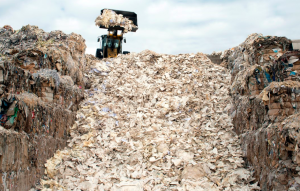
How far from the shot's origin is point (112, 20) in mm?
16609

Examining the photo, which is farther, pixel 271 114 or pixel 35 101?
pixel 35 101

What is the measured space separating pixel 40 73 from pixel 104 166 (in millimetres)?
3392

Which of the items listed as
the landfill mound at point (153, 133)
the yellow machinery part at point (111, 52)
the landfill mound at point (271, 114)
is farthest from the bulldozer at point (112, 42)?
the landfill mound at point (271, 114)

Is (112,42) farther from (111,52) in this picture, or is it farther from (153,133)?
(153,133)

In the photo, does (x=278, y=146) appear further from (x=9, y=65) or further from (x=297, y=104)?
(x=9, y=65)

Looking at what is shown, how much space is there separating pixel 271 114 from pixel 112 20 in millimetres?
11940

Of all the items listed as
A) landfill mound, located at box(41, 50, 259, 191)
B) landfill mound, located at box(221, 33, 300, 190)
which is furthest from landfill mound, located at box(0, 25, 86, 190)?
landfill mound, located at box(221, 33, 300, 190)

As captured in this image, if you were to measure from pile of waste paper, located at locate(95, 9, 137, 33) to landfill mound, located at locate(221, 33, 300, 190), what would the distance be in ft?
27.6

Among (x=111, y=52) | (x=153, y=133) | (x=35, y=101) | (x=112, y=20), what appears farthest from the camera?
(x=111, y=52)

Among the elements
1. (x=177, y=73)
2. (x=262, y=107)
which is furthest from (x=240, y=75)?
(x=177, y=73)

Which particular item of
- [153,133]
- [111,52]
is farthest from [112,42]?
[153,133]

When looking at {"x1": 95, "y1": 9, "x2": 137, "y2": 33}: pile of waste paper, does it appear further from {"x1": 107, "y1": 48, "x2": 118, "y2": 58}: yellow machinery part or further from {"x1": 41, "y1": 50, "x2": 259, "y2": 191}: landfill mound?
{"x1": 41, "y1": 50, "x2": 259, "y2": 191}: landfill mound

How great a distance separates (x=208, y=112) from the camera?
10844 mm

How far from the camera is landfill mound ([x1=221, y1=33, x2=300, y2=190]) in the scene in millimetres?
5859
